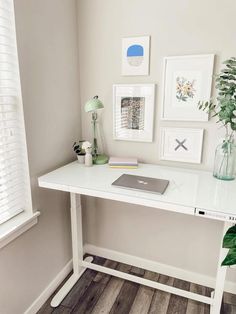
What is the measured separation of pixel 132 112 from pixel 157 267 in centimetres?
133

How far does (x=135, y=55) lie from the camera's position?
5.61 feet

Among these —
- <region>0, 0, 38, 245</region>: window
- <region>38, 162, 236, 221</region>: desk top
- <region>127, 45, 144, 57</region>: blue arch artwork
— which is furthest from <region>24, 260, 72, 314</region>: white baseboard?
<region>127, 45, 144, 57</region>: blue arch artwork

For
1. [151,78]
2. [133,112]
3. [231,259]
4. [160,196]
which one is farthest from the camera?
[133,112]

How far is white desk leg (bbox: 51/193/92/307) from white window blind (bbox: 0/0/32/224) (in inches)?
14.8

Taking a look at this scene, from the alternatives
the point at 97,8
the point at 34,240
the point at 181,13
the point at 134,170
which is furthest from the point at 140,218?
the point at 97,8

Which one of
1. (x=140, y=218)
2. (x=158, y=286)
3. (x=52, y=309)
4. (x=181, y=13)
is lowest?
(x=52, y=309)

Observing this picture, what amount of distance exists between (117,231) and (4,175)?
112cm

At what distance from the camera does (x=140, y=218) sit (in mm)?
1956

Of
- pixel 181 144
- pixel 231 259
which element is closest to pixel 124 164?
pixel 181 144

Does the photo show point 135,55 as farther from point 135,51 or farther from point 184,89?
point 184,89

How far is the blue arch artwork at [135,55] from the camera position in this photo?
1691mm

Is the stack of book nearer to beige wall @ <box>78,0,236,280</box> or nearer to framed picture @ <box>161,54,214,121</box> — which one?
beige wall @ <box>78,0,236,280</box>

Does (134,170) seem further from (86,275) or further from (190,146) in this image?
(86,275)

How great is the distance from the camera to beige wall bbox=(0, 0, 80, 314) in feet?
4.64
